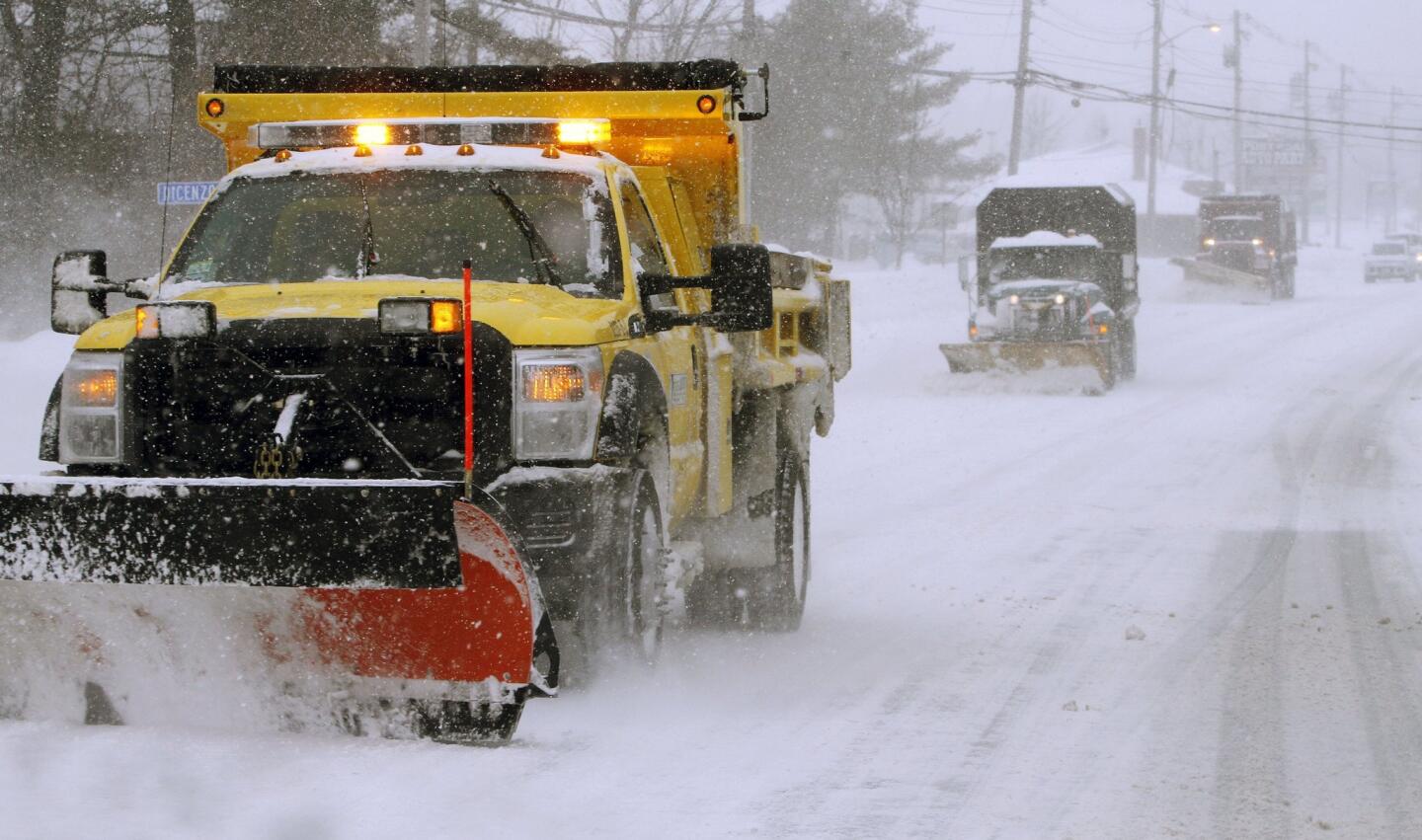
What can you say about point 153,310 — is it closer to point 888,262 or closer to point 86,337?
point 86,337

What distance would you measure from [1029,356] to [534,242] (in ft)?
54.4

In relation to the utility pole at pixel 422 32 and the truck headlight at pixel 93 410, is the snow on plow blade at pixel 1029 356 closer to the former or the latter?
the utility pole at pixel 422 32

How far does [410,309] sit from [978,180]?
193ft

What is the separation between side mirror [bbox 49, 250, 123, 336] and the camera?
584 centimetres

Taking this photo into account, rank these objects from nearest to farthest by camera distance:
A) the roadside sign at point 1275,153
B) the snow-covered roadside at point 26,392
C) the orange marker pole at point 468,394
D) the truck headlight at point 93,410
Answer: the orange marker pole at point 468,394 < the truck headlight at point 93,410 < the snow-covered roadside at point 26,392 < the roadside sign at point 1275,153

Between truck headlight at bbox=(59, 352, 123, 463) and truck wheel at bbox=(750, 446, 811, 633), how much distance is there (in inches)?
123

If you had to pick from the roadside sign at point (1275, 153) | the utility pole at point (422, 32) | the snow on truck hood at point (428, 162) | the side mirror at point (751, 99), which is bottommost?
the snow on truck hood at point (428, 162)

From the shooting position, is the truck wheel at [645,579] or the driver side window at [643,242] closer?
the truck wheel at [645,579]

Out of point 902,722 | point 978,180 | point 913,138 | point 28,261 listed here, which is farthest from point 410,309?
point 978,180

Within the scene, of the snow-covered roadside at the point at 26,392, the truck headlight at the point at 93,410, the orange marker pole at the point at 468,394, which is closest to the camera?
the orange marker pole at the point at 468,394

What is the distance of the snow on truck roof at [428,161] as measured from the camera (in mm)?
6043

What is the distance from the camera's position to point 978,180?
62.2 metres

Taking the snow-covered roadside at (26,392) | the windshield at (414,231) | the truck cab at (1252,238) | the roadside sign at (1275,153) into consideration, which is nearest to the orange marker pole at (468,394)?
the windshield at (414,231)

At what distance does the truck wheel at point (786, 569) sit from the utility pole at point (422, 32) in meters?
11.4
